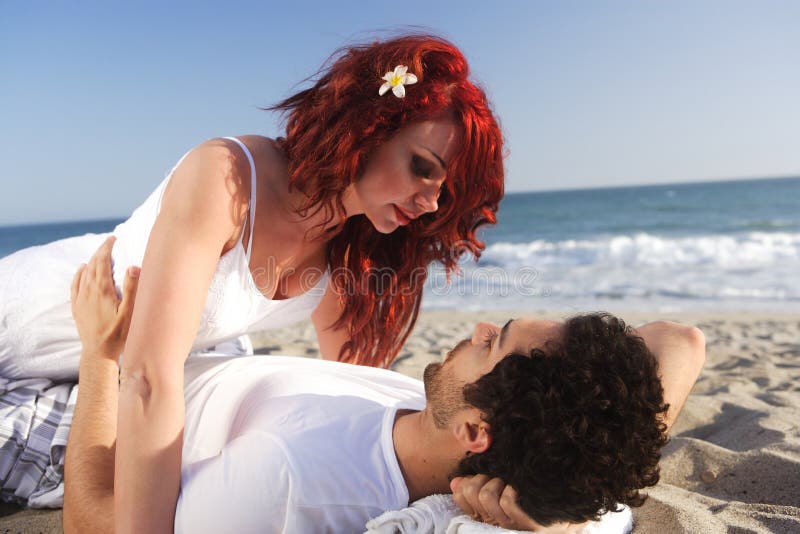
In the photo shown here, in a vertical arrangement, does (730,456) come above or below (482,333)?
below

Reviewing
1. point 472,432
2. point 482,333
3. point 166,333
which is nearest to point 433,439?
point 472,432

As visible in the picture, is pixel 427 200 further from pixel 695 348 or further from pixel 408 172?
pixel 695 348

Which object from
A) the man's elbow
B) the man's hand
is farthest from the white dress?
the man's elbow

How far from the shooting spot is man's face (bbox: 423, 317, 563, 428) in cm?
214

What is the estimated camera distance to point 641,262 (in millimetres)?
16781

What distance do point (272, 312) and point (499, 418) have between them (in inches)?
54.7

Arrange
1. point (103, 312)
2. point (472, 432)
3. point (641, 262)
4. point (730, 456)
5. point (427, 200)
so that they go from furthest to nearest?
point (641, 262), point (730, 456), point (427, 200), point (103, 312), point (472, 432)

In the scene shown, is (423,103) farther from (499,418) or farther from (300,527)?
(300,527)

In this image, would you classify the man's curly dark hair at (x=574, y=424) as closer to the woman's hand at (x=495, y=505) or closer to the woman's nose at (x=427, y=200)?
the woman's hand at (x=495, y=505)

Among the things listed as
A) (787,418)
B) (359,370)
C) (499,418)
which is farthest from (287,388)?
(787,418)

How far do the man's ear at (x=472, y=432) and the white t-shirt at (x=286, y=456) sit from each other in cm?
25

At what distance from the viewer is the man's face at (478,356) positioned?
2.14 m

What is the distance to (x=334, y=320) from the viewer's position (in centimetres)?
350

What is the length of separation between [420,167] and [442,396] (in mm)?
982
